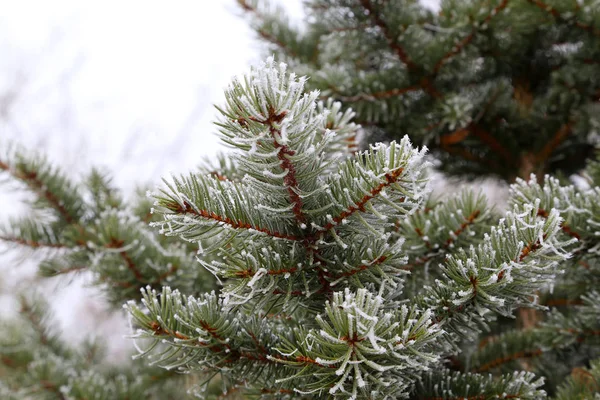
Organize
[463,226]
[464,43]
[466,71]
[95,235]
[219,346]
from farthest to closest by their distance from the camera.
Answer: [466,71] → [464,43] → [95,235] → [463,226] → [219,346]

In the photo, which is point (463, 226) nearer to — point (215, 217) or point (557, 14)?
point (215, 217)

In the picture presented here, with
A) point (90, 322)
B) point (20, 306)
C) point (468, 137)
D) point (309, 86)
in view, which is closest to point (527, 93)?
point (468, 137)

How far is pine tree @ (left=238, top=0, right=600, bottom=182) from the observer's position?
1.10 m

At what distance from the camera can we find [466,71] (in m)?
1.24

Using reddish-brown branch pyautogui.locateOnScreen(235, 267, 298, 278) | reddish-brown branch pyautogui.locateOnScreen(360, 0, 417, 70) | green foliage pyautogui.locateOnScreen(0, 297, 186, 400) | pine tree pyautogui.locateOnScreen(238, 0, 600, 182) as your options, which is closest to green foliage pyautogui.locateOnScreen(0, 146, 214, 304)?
green foliage pyautogui.locateOnScreen(0, 297, 186, 400)

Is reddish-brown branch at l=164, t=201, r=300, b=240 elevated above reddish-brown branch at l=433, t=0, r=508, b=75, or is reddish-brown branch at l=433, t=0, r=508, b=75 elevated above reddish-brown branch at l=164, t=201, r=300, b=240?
reddish-brown branch at l=433, t=0, r=508, b=75

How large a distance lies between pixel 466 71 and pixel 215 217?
96cm

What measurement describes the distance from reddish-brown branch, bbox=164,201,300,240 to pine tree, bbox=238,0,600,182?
0.61 metres

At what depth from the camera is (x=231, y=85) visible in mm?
480

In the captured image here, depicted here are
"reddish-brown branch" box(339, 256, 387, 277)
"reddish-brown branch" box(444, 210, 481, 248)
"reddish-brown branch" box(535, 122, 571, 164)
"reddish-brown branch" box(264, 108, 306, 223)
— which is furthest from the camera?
"reddish-brown branch" box(535, 122, 571, 164)

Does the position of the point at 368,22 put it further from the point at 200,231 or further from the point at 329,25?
the point at 200,231

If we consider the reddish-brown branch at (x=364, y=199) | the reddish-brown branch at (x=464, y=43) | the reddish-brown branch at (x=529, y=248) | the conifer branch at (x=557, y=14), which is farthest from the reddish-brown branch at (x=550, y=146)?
the reddish-brown branch at (x=364, y=199)

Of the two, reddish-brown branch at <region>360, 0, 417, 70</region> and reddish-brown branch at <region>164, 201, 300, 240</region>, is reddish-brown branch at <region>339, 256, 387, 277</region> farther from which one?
reddish-brown branch at <region>360, 0, 417, 70</region>

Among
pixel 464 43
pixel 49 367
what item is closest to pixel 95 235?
pixel 49 367
